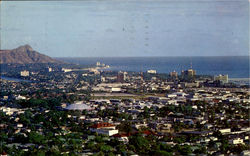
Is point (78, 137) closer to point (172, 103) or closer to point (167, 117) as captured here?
point (167, 117)

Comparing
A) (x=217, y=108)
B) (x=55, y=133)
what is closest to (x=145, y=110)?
(x=217, y=108)

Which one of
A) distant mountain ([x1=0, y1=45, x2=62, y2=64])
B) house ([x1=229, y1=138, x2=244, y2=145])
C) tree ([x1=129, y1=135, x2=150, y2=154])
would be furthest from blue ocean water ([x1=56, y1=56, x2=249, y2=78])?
tree ([x1=129, y1=135, x2=150, y2=154])

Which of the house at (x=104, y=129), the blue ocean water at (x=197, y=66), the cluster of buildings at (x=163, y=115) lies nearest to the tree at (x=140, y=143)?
the cluster of buildings at (x=163, y=115)

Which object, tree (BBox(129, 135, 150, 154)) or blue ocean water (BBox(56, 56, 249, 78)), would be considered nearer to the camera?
tree (BBox(129, 135, 150, 154))

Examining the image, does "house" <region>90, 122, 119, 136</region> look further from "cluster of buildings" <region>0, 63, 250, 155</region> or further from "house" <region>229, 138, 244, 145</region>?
"house" <region>229, 138, 244, 145</region>

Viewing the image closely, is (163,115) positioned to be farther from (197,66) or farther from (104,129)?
(197,66)

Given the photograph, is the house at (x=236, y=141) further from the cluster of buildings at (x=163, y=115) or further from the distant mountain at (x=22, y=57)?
the distant mountain at (x=22, y=57)

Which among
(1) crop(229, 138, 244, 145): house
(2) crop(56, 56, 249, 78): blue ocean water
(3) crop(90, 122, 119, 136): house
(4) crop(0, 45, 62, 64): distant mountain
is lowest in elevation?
(1) crop(229, 138, 244, 145): house

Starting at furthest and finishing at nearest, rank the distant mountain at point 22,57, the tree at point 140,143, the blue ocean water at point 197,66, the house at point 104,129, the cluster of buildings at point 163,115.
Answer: the distant mountain at point 22,57
the blue ocean water at point 197,66
the house at point 104,129
the cluster of buildings at point 163,115
the tree at point 140,143
